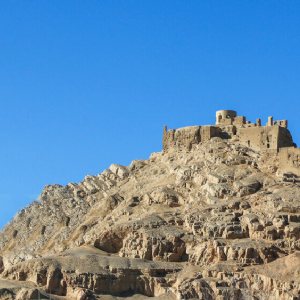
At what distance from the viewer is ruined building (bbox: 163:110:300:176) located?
142375 millimetres

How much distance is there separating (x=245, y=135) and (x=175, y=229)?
1966 centimetres

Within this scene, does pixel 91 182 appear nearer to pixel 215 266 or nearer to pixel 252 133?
pixel 252 133

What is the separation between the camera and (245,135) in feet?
487

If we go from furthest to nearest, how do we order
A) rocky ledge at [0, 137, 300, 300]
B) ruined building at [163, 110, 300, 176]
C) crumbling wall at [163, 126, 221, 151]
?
crumbling wall at [163, 126, 221, 151]
ruined building at [163, 110, 300, 176]
rocky ledge at [0, 137, 300, 300]

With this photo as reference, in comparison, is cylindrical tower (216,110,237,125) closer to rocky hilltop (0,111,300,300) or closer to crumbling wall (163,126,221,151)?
rocky hilltop (0,111,300,300)

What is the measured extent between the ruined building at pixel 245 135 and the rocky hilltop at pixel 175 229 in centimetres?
17

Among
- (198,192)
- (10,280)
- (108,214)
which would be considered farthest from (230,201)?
(10,280)

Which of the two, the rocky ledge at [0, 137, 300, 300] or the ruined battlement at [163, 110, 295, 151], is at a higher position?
the ruined battlement at [163, 110, 295, 151]

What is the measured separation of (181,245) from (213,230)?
379cm

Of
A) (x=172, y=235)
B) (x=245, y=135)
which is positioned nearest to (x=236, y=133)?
(x=245, y=135)

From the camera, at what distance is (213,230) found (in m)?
132

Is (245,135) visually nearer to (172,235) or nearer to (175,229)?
(175,229)

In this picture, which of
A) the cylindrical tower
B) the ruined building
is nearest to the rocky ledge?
the ruined building

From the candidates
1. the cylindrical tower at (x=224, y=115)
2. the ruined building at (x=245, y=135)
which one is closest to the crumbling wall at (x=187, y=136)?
the ruined building at (x=245, y=135)
